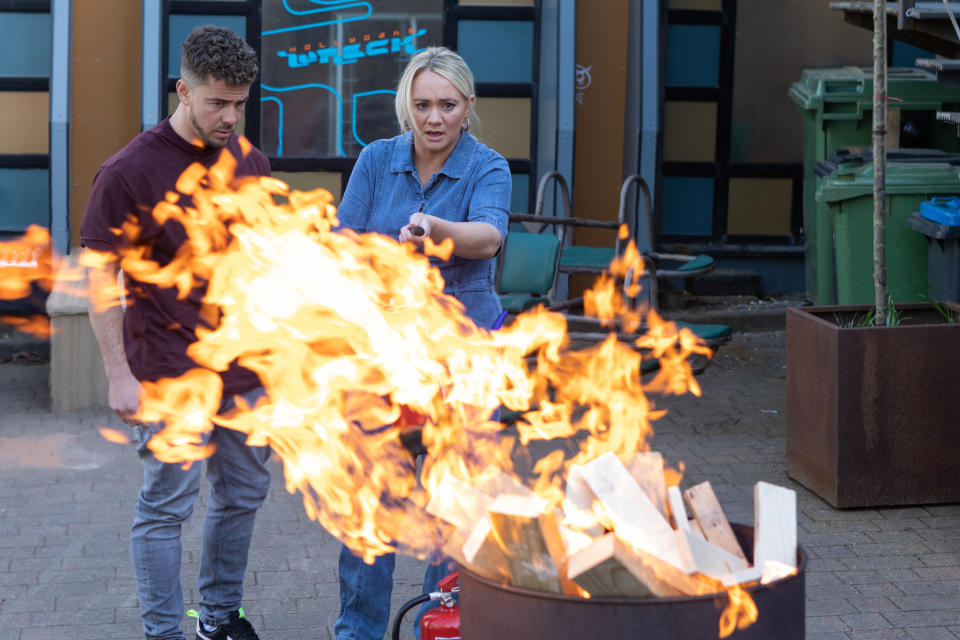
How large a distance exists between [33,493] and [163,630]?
216 cm

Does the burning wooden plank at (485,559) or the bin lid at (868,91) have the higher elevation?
the bin lid at (868,91)

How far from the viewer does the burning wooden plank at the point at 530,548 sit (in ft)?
8.12

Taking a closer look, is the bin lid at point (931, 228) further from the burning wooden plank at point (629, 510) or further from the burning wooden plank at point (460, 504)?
the burning wooden plank at point (460, 504)

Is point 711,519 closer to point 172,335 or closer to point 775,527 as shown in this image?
point 775,527

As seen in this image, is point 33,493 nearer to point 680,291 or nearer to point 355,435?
point 355,435

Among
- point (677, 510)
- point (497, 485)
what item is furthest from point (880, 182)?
point (497, 485)

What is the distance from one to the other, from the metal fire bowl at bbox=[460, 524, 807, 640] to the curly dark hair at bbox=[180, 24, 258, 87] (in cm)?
165

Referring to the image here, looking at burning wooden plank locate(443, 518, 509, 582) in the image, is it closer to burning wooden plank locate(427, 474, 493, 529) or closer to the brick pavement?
burning wooden plank locate(427, 474, 493, 529)

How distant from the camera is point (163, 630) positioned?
3.64 meters

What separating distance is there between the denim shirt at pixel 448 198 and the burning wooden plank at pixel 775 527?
1190 mm

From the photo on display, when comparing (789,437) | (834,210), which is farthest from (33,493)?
(834,210)

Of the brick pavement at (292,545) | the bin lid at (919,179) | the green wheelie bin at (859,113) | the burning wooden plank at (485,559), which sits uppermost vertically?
the green wheelie bin at (859,113)

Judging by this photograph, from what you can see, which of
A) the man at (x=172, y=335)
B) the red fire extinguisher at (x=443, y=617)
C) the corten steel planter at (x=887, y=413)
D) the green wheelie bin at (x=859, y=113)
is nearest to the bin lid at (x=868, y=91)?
the green wheelie bin at (x=859, y=113)

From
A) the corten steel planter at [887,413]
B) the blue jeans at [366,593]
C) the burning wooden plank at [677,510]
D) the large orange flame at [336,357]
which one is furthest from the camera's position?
the corten steel planter at [887,413]
